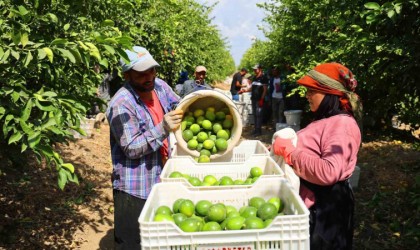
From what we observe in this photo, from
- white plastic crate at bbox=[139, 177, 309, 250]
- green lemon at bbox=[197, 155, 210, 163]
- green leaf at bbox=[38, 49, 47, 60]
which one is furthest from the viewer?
green lemon at bbox=[197, 155, 210, 163]

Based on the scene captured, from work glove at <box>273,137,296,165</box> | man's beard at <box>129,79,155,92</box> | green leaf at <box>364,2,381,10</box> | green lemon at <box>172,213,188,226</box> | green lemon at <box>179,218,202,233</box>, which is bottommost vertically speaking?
green lemon at <box>172,213,188,226</box>

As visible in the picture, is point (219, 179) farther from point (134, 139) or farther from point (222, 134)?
point (134, 139)

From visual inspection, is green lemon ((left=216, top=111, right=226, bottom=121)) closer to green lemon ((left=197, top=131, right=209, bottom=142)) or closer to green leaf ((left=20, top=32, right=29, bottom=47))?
green lemon ((left=197, top=131, right=209, bottom=142))

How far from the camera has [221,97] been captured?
296 cm

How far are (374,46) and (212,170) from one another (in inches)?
74.9

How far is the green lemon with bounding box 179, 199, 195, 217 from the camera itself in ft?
6.65

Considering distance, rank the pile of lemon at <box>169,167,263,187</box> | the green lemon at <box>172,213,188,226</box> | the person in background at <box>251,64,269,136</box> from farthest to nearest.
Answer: the person in background at <box>251,64,269,136</box> < the pile of lemon at <box>169,167,263,187</box> < the green lemon at <box>172,213,188,226</box>

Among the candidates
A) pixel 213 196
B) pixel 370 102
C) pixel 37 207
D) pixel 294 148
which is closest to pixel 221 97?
pixel 294 148

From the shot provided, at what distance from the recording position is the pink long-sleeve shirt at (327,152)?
2166 mm

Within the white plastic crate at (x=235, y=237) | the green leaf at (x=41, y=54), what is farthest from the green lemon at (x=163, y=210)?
the green leaf at (x=41, y=54)

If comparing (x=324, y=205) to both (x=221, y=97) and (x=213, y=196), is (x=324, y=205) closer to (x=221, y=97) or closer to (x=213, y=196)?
(x=213, y=196)

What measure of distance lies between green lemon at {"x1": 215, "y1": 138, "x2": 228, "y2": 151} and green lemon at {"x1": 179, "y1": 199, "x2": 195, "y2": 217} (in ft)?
3.42

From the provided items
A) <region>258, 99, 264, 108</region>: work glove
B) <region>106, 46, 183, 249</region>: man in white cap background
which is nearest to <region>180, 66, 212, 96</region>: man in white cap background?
<region>258, 99, 264, 108</region>: work glove

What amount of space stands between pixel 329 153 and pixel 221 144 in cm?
107
